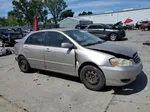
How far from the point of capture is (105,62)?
4219mm

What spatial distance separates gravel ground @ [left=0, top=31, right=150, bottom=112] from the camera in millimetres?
3768

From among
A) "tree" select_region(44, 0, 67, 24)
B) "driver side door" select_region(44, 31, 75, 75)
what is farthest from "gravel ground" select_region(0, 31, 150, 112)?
"tree" select_region(44, 0, 67, 24)

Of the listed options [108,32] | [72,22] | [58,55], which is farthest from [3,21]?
[58,55]

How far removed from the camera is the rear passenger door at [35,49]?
5.64 meters

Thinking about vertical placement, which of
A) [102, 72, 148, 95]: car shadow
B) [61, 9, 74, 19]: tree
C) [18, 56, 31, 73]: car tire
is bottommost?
[102, 72, 148, 95]: car shadow

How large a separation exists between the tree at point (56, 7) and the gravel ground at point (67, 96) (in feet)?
237

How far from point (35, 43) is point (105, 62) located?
2.69 meters

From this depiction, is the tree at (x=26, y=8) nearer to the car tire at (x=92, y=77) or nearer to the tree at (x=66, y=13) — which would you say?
the tree at (x=66, y=13)

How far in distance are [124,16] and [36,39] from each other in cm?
4084

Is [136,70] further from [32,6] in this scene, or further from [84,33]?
[32,6]

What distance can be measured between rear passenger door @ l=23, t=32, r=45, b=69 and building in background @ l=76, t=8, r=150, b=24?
39559 millimetres

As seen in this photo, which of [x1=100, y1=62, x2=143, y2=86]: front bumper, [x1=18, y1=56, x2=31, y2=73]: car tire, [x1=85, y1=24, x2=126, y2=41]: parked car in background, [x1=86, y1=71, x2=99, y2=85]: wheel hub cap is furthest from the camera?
[x1=85, y1=24, x2=126, y2=41]: parked car in background

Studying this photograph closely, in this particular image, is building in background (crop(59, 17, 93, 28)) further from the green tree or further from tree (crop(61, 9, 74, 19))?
tree (crop(61, 9, 74, 19))

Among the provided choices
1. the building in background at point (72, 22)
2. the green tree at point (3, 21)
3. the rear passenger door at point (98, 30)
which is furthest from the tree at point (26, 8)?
the rear passenger door at point (98, 30)
